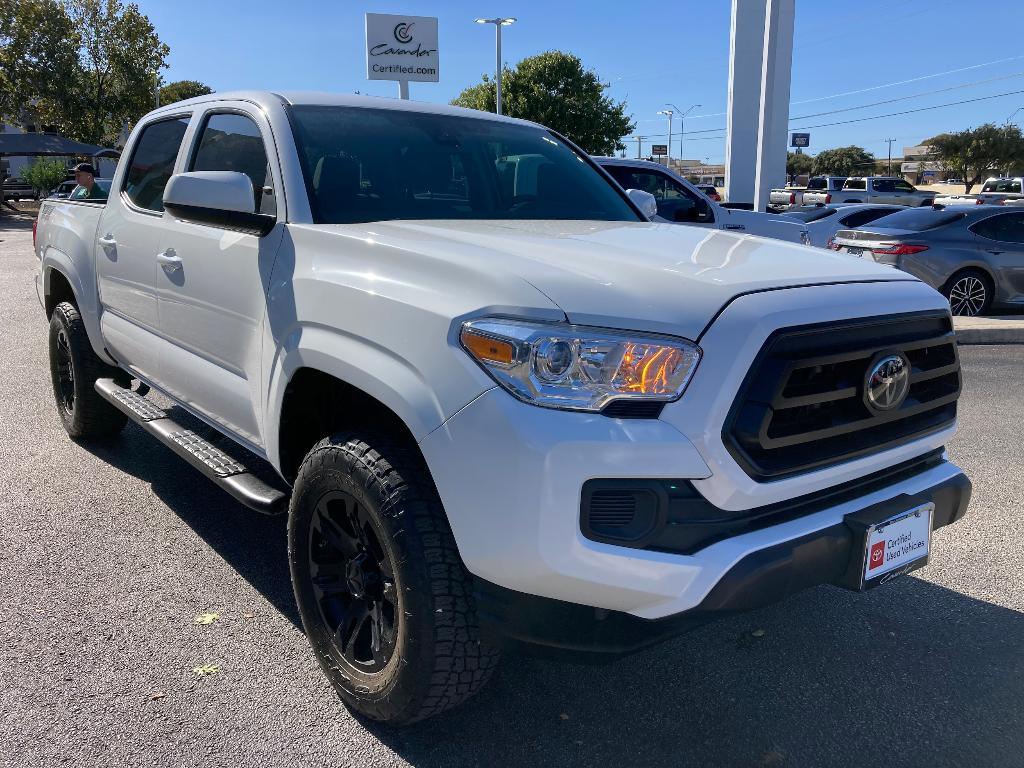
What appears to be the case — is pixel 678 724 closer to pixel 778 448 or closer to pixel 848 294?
pixel 778 448

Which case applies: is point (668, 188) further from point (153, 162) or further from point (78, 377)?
point (78, 377)

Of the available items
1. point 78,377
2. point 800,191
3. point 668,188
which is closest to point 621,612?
point 78,377

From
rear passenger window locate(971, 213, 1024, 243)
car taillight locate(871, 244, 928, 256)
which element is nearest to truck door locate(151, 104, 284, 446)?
car taillight locate(871, 244, 928, 256)

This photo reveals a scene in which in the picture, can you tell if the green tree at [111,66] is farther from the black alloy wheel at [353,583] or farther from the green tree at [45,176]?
the black alloy wheel at [353,583]

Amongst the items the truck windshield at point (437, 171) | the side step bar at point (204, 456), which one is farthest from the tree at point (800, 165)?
the side step bar at point (204, 456)

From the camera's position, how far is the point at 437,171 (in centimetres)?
350

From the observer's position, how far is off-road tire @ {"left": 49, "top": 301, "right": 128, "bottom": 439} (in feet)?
16.4

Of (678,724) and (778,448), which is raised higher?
(778,448)

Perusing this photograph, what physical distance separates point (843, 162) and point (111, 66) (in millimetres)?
66907

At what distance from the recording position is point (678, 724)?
266 cm

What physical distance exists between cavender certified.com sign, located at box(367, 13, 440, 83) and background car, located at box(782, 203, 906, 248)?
22445mm

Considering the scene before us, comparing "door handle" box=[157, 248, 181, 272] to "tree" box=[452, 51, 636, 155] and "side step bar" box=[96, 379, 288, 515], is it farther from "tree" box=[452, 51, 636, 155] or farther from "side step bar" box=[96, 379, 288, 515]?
"tree" box=[452, 51, 636, 155]

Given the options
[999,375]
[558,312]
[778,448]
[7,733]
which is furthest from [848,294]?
[999,375]

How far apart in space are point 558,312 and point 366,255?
75cm
